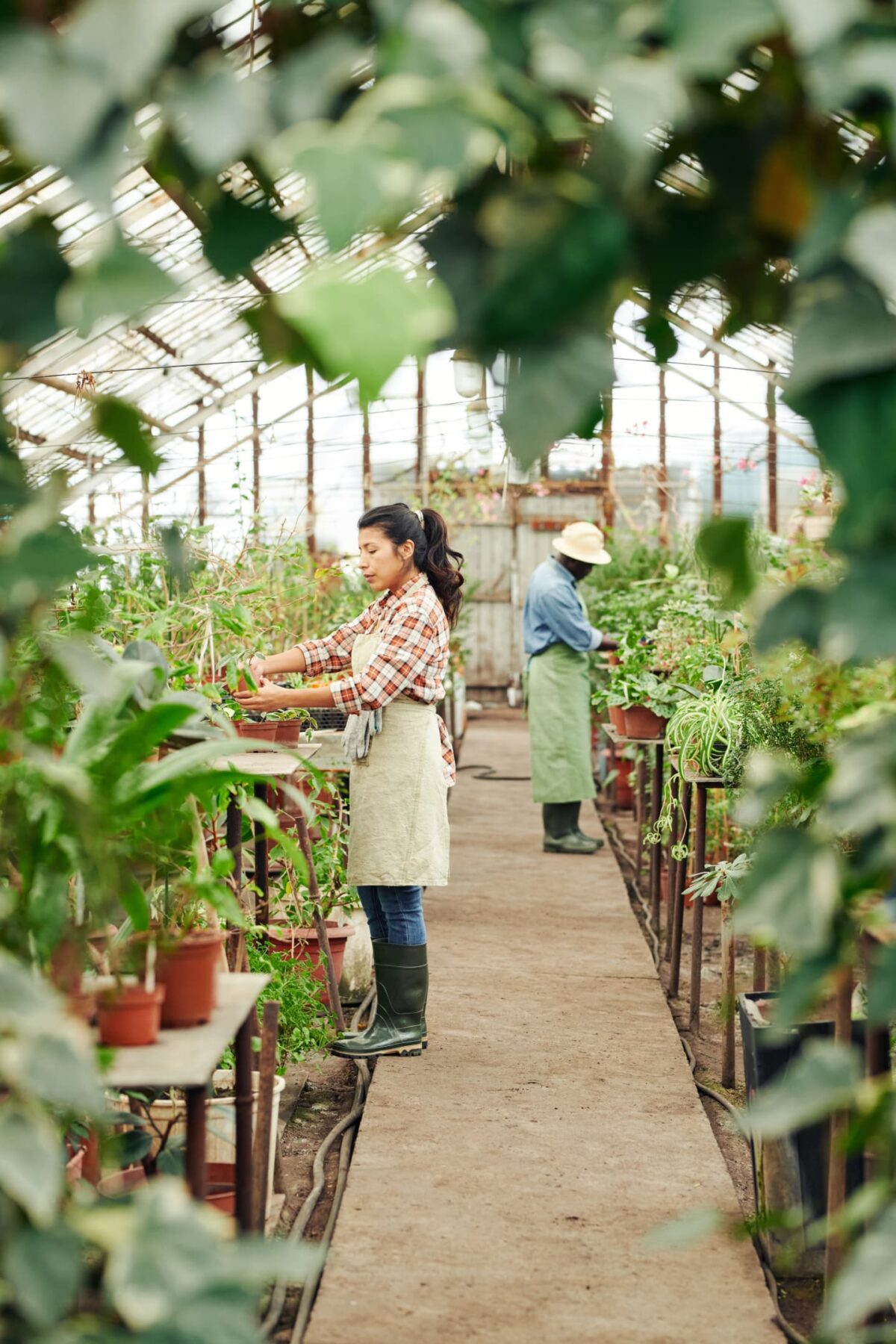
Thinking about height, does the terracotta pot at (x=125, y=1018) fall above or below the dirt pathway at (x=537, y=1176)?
above

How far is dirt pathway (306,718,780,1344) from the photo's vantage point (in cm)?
201

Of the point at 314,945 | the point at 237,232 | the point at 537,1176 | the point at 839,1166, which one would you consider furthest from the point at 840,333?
the point at 314,945

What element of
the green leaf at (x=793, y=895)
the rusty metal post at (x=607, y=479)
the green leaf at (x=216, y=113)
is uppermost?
the rusty metal post at (x=607, y=479)

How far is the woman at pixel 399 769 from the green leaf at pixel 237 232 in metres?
2.14

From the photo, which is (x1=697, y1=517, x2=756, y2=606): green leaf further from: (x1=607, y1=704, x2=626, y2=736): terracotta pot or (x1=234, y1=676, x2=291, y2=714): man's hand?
(x1=607, y1=704, x2=626, y2=736): terracotta pot

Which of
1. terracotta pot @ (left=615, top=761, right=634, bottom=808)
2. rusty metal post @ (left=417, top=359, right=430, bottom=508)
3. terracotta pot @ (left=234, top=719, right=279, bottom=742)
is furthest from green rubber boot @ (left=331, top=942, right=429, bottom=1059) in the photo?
Answer: rusty metal post @ (left=417, top=359, right=430, bottom=508)

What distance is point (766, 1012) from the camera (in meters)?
2.40

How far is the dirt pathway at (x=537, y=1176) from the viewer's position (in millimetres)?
2010

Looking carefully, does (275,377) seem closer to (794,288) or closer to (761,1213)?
(761,1213)

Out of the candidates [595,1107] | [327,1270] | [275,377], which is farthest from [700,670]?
[275,377]

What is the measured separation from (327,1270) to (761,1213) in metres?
0.76

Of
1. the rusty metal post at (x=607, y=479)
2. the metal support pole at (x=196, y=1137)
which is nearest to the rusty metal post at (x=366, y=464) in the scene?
the rusty metal post at (x=607, y=479)

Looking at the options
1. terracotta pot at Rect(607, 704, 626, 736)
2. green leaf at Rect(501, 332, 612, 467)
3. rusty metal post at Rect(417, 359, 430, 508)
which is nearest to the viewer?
green leaf at Rect(501, 332, 612, 467)

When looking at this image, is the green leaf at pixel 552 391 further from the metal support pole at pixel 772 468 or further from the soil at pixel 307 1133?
the metal support pole at pixel 772 468
